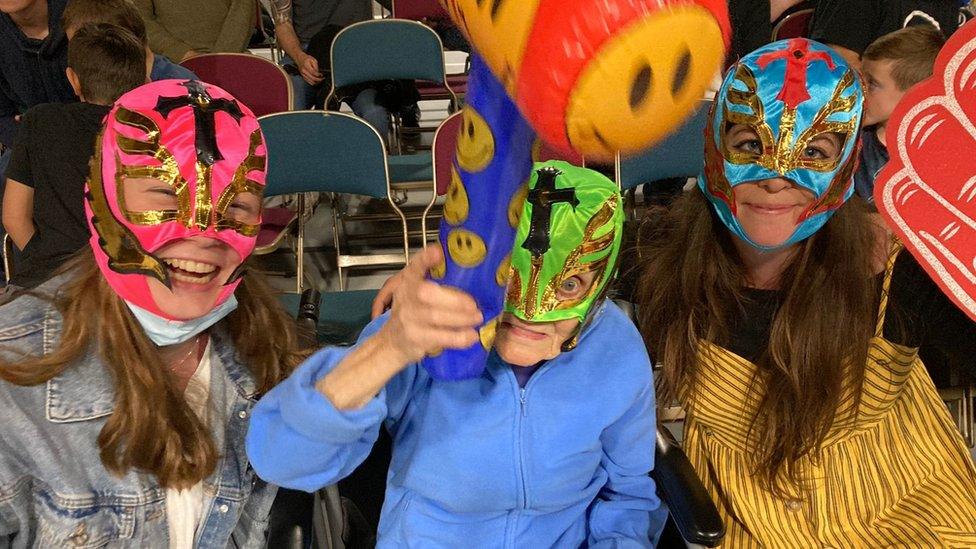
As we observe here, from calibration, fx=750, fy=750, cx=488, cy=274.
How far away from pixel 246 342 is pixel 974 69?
0.96m

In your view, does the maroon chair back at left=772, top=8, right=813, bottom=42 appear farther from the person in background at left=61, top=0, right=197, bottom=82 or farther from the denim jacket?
the denim jacket

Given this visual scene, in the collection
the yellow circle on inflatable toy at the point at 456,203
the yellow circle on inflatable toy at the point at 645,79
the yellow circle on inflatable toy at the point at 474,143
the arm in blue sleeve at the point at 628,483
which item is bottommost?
the arm in blue sleeve at the point at 628,483

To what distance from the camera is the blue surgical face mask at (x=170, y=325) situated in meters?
0.95

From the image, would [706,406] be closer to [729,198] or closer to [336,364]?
[729,198]

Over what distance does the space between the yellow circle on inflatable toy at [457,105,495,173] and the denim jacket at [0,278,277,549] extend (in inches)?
27.4

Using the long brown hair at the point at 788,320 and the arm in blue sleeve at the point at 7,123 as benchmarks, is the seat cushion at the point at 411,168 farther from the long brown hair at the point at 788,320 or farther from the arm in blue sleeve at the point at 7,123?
the long brown hair at the point at 788,320

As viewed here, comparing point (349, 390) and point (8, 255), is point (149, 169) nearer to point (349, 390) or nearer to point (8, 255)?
point (349, 390)

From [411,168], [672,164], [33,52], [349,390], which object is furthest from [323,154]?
[349,390]

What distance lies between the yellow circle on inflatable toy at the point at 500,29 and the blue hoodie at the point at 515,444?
515 millimetres

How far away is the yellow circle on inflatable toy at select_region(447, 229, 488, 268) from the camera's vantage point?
0.50 meters

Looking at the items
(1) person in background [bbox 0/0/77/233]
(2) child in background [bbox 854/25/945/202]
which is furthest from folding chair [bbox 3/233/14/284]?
(2) child in background [bbox 854/25/945/202]

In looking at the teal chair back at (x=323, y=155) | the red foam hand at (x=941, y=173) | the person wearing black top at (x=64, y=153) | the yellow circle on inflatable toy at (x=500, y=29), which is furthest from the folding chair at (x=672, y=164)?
the yellow circle on inflatable toy at (x=500, y=29)

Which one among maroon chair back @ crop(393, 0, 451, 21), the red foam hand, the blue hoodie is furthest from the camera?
maroon chair back @ crop(393, 0, 451, 21)

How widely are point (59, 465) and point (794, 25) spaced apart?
3097 millimetres
